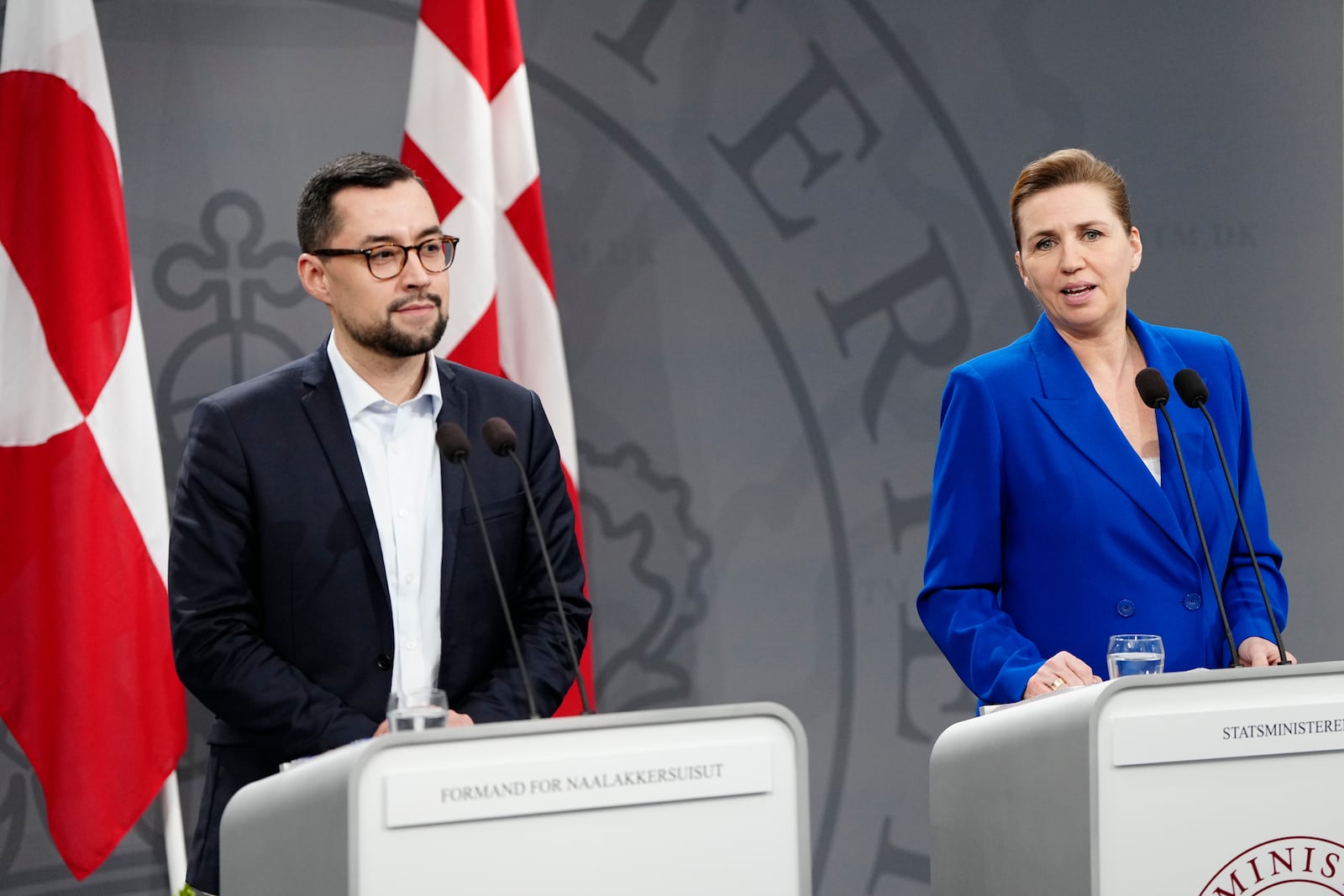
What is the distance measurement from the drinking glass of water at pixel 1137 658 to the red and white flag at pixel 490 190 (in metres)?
1.72

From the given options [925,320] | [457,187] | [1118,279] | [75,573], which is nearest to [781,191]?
[925,320]

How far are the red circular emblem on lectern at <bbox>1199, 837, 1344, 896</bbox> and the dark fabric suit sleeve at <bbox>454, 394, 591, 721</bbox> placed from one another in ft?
3.26

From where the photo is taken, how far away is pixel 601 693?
13.0ft

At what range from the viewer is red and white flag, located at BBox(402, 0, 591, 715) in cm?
353

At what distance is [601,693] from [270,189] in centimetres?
147

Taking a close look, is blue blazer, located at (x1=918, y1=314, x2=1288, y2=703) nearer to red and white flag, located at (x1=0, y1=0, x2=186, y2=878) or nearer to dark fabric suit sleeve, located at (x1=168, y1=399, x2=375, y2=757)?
dark fabric suit sleeve, located at (x1=168, y1=399, x2=375, y2=757)

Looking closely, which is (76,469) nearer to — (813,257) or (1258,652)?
(813,257)

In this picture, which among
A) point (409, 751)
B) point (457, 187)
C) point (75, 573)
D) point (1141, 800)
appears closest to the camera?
point (409, 751)

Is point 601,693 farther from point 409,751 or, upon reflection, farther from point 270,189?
point 409,751

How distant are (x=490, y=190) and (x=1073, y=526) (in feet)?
5.50

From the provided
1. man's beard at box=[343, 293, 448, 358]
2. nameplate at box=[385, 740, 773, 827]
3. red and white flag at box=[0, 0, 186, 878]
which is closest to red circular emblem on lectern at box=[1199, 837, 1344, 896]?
nameplate at box=[385, 740, 773, 827]

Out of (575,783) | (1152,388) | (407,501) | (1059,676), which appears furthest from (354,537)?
(1152,388)

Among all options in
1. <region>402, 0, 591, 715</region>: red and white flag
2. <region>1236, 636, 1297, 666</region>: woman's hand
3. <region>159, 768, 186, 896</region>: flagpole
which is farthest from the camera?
<region>402, 0, 591, 715</region>: red and white flag

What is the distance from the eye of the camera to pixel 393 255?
8.11 feet
